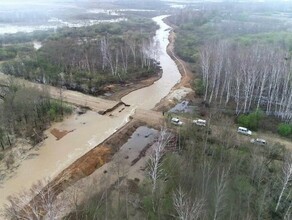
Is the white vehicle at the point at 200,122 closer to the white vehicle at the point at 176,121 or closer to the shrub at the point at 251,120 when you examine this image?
the white vehicle at the point at 176,121

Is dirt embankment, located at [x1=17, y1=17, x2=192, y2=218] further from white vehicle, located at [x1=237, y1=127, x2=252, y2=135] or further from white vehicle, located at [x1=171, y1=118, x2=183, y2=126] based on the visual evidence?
white vehicle, located at [x1=237, y1=127, x2=252, y2=135]

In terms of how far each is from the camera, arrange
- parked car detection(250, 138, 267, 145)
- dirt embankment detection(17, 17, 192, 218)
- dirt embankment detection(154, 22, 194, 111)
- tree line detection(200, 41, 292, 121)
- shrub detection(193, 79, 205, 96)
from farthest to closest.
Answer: shrub detection(193, 79, 205, 96) < dirt embankment detection(154, 22, 194, 111) < tree line detection(200, 41, 292, 121) < parked car detection(250, 138, 267, 145) < dirt embankment detection(17, 17, 192, 218)

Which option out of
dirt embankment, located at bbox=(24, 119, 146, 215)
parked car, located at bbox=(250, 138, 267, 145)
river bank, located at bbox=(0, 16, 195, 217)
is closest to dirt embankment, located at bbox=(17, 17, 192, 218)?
dirt embankment, located at bbox=(24, 119, 146, 215)

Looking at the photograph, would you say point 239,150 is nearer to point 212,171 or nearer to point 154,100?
point 212,171

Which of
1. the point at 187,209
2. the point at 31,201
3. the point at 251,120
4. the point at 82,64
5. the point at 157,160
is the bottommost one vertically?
the point at 31,201

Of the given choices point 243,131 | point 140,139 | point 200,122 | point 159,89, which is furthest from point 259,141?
point 159,89

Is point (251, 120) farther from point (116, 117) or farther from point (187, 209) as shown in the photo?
point (187, 209)

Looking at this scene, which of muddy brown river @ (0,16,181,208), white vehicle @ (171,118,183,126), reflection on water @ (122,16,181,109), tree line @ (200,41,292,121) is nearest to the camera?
muddy brown river @ (0,16,181,208)

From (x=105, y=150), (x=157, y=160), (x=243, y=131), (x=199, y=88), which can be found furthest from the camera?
(x=199, y=88)
